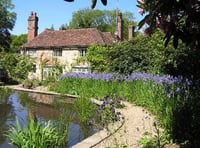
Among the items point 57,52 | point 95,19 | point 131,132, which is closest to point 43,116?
point 131,132

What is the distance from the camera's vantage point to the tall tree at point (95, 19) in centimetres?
7675

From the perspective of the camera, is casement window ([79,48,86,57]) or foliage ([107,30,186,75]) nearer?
foliage ([107,30,186,75])

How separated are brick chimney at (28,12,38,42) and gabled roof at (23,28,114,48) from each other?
140cm

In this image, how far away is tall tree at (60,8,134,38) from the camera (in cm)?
7675

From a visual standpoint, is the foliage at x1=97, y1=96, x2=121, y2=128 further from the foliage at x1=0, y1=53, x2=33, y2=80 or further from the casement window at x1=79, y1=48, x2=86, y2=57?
the foliage at x1=0, y1=53, x2=33, y2=80

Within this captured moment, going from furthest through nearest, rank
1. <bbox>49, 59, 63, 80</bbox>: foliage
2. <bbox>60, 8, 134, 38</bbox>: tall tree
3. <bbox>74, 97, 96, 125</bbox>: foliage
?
<bbox>60, 8, 134, 38</bbox>: tall tree → <bbox>49, 59, 63, 80</bbox>: foliage → <bbox>74, 97, 96, 125</bbox>: foliage

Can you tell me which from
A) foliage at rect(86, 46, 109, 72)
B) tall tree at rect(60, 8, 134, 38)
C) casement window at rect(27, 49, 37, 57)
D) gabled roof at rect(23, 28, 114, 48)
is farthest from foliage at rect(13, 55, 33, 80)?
tall tree at rect(60, 8, 134, 38)

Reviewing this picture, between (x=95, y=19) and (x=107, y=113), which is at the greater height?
(x=95, y=19)

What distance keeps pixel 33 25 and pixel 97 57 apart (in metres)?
13.1

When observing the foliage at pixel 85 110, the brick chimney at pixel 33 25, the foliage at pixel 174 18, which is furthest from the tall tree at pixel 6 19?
the foliage at pixel 174 18

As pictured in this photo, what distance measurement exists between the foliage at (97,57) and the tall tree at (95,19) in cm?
4561

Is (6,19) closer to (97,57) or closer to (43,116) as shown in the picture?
(97,57)

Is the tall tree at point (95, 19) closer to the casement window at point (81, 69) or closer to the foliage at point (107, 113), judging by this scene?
the casement window at point (81, 69)

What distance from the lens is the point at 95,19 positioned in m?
78.8
